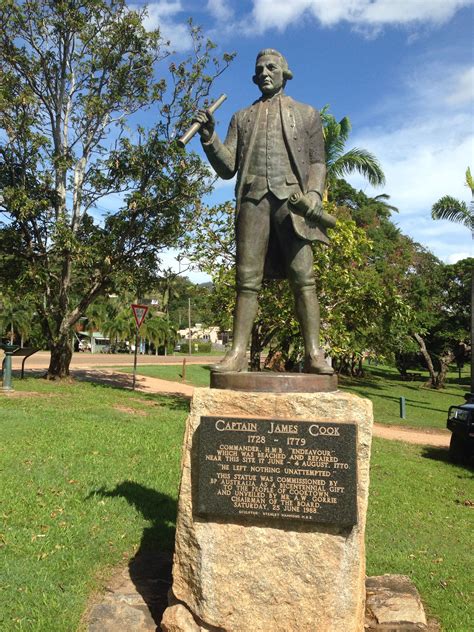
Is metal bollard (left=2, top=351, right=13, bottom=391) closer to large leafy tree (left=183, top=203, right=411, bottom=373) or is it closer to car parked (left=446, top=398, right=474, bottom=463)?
large leafy tree (left=183, top=203, right=411, bottom=373)

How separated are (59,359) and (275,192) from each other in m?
11.9

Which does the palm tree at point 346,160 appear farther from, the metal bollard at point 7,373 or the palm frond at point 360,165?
the metal bollard at point 7,373

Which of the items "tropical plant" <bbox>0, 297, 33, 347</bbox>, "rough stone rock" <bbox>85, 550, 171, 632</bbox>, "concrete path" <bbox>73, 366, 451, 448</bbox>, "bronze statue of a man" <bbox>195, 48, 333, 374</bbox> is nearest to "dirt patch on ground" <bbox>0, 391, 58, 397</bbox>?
"concrete path" <bbox>73, 366, 451, 448</bbox>

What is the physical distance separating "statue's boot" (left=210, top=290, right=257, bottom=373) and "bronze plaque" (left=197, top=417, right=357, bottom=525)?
518mm

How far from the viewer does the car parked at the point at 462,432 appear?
9.17 meters

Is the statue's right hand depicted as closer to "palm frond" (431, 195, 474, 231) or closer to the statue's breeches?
the statue's breeches

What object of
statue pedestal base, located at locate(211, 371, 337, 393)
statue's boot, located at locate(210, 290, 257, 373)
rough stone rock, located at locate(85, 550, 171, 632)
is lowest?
rough stone rock, located at locate(85, 550, 171, 632)

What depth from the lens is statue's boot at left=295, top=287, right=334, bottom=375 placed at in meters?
3.58

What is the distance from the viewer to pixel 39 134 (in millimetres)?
12484

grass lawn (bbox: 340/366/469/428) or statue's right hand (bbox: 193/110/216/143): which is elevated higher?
statue's right hand (bbox: 193/110/216/143)

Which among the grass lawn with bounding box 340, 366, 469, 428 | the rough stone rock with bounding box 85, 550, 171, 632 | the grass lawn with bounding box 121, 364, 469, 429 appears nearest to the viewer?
the rough stone rock with bounding box 85, 550, 171, 632

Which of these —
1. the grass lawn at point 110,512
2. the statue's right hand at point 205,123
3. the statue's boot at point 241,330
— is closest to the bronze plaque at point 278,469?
the statue's boot at point 241,330

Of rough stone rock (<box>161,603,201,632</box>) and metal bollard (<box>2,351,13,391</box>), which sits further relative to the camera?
metal bollard (<box>2,351,13,391</box>)

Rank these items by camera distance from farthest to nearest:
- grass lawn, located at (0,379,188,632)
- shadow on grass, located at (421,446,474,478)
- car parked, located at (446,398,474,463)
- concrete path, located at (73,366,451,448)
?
concrete path, located at (73,366,451,448) < shadow on grass, located at (421,446,474,478) < car parked, located at (446,398,474,463) < grass lawn, located at (0,379,188,632)
